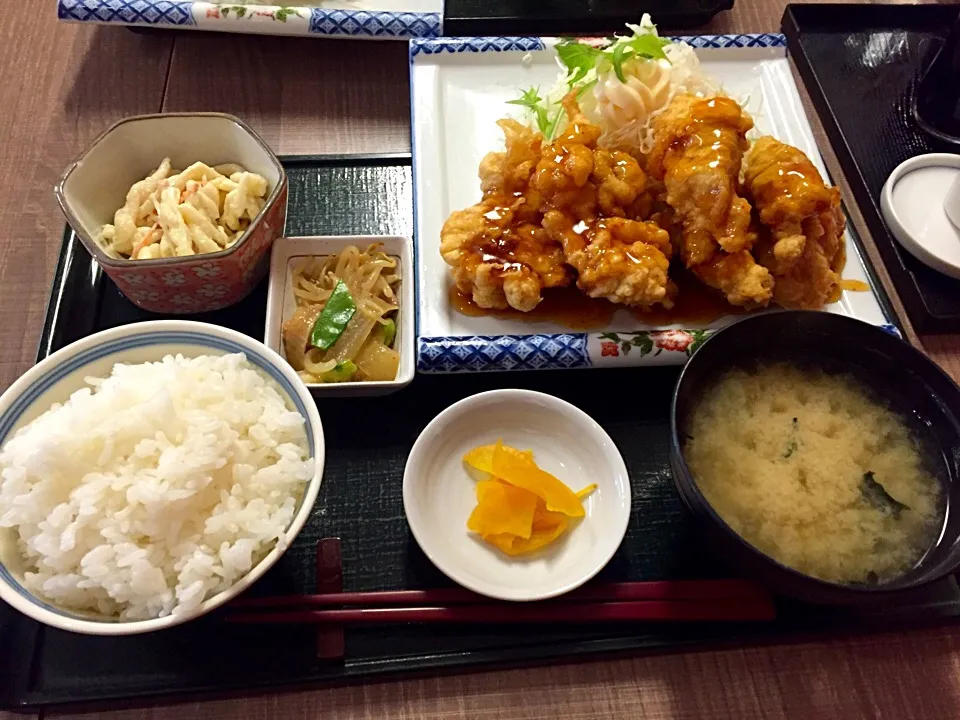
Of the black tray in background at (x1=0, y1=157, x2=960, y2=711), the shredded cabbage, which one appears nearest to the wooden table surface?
the black tray in background at (x1=0, y1=157, x2=960, y2=711)

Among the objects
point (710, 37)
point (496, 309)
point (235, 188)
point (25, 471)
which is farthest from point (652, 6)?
point (25, 471)

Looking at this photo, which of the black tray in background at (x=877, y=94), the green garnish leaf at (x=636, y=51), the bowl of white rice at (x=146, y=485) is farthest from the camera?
the green garnish leaf at (x=636, y=51)

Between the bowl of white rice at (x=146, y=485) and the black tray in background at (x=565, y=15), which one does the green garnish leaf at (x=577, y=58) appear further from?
the bowl of white rice at (x=146, y=485)

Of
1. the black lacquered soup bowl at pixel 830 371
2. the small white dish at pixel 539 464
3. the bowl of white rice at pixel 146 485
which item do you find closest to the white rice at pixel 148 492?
the bowl of white rice at pixel 146 485

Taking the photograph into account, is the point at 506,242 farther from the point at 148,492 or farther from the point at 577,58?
the point at 148,492

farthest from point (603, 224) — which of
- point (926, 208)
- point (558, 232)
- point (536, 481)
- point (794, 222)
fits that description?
point (926, 208)

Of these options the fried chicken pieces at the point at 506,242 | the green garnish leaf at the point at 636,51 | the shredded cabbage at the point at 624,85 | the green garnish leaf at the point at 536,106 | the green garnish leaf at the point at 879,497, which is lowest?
the green garnish leaf at the point at 879,497

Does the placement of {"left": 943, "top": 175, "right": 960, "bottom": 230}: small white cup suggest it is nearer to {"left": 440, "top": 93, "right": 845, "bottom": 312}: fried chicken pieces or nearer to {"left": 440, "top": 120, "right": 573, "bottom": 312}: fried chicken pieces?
{"left": 440, "top": 93, "right": 845, "bottom": 312}: fried chicken pieces

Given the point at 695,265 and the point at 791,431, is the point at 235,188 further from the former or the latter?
the point at 791,431
